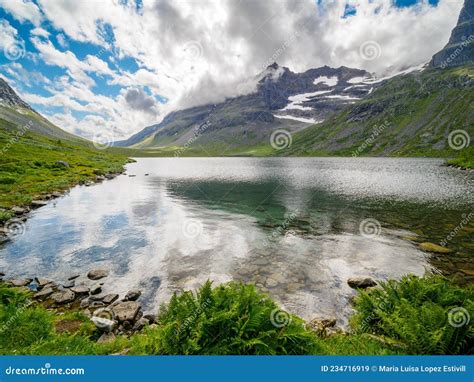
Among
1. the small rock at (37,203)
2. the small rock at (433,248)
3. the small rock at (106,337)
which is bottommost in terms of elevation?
the small rock at (106,337)

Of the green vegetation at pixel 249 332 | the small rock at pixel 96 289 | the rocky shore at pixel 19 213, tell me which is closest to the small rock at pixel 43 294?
the small rock at pixel 96 289

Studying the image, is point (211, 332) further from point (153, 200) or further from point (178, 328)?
point (153, 200)

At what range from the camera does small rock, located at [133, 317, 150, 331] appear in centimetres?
1124

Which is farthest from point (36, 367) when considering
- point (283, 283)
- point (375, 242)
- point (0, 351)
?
point (375, 242)

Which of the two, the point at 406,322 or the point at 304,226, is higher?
the point at 304,226

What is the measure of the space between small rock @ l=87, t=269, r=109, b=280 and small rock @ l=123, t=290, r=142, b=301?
3.40 metres

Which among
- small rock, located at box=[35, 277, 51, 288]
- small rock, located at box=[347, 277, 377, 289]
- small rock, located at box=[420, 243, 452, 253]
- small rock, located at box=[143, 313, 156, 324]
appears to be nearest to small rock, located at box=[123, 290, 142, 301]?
small rock, located at box=[143, 313, 156, 324]

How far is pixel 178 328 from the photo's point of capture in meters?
7.50

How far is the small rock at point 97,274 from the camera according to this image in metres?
16.6

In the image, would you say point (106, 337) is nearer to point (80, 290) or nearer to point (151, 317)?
point (151, 317)

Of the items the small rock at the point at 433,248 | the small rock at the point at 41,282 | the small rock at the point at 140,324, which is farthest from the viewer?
the small rock at the point at 433,248

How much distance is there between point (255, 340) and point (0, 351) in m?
7.02

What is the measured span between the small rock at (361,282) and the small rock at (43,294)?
17.3 m

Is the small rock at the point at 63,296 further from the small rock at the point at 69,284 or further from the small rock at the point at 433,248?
the small rock at the point at 433,248
